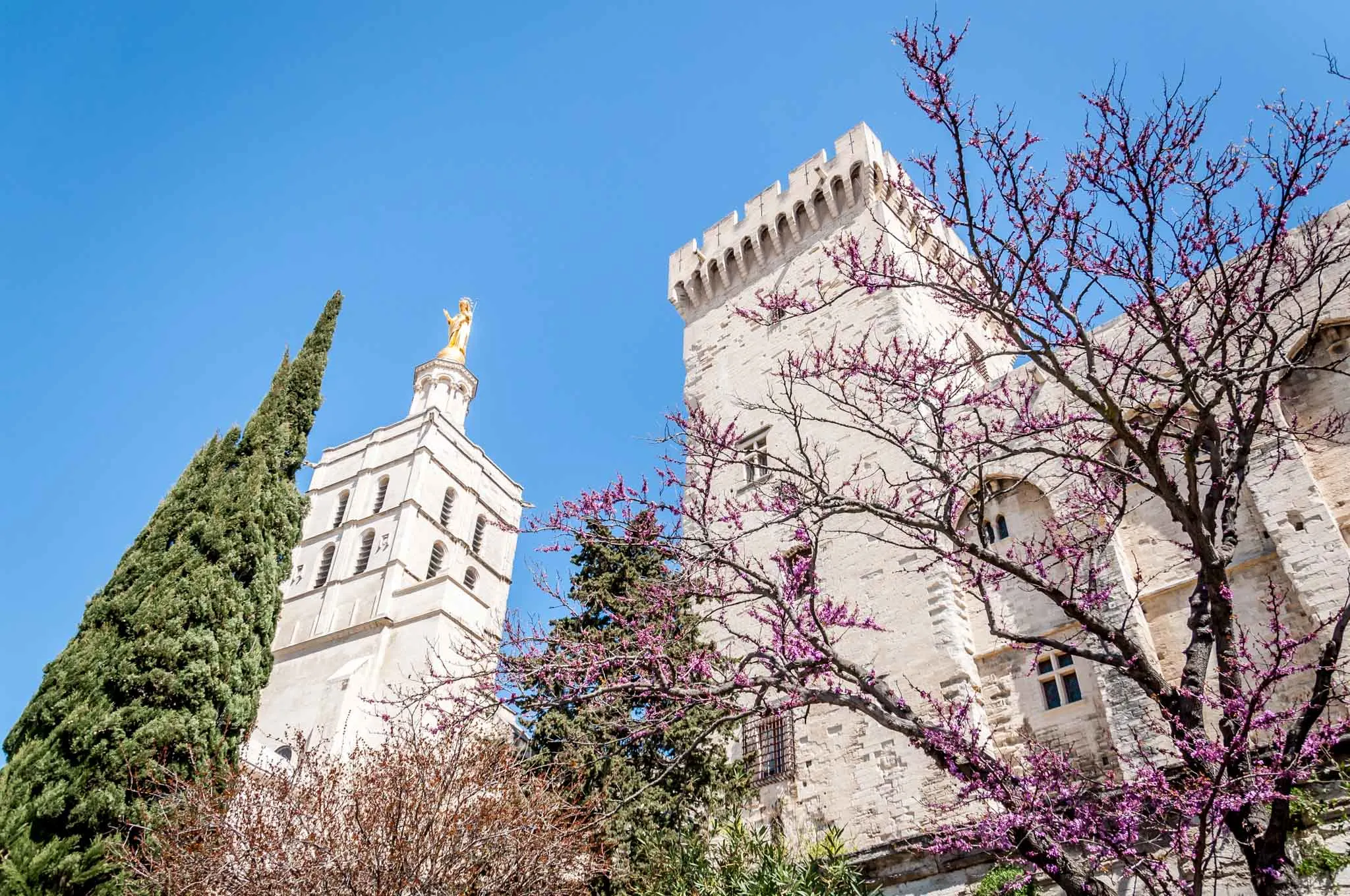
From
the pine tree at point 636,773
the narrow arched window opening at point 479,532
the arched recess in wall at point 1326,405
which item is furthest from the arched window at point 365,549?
the arched recess in wall at point 1326,405

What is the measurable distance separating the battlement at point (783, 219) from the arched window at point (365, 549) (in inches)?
755

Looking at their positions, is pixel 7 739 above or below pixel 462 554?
below

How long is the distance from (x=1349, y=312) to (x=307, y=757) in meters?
16.3

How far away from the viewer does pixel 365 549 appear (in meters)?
38.3

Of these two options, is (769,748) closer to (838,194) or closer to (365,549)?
(838,194)

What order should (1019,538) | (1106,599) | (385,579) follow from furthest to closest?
(385,579), (1019,538), (1106,599)

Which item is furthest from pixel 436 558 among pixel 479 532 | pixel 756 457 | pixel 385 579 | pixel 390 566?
pixel 756 457

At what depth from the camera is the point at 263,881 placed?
A: 1059cm

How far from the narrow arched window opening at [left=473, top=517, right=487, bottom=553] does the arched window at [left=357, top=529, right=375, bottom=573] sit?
177 inches

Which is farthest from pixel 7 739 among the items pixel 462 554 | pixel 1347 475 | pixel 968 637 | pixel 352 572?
pixel 462 554

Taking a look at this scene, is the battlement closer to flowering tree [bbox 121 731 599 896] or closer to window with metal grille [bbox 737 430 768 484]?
window with metal grille [bbox 737 430 768 484]

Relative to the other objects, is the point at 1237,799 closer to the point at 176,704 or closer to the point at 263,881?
the point at 263,881

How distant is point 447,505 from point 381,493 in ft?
9.19

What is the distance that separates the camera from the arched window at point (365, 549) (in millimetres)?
37719
